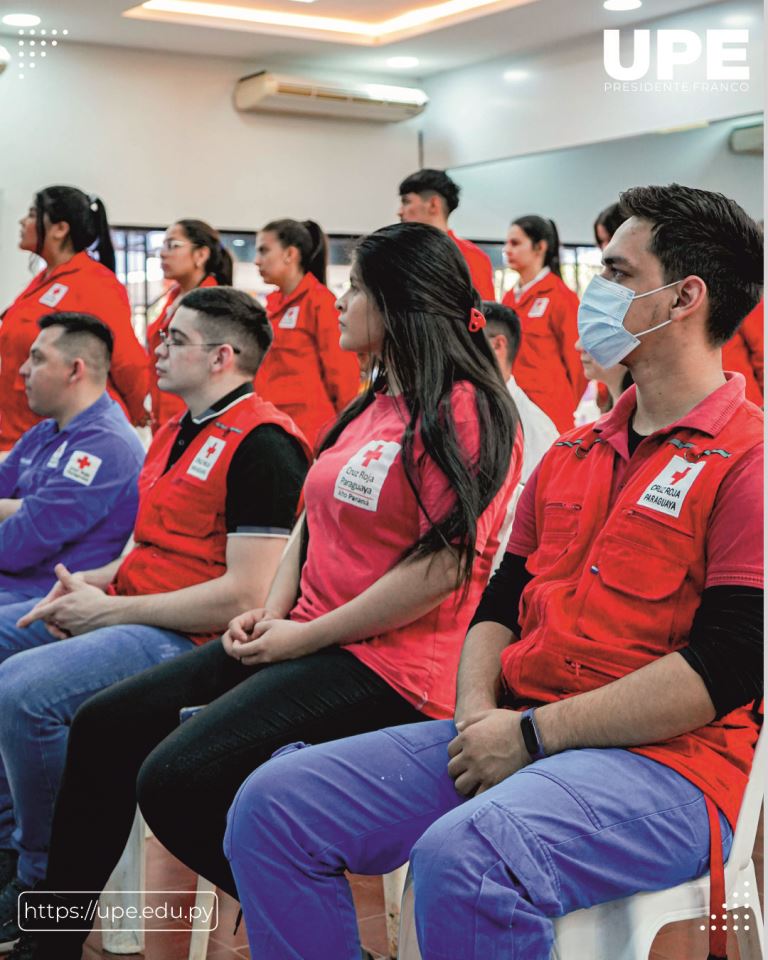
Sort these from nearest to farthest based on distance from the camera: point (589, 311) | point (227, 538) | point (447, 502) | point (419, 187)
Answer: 1. point (589, 311)
2. point (447, 502)
3. point (227, 538)
4. point (419, 187)

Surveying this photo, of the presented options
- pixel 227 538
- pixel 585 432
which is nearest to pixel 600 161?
pixel 227 538

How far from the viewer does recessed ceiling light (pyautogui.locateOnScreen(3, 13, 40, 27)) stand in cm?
659

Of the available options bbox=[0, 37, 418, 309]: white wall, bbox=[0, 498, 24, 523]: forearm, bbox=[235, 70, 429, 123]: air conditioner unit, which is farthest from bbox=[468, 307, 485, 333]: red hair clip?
bbox=[235, 70, 429, 123]: air conditioner unit

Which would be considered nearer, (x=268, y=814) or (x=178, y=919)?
(x=268, y=814)

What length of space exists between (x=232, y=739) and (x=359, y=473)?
490 millimetres

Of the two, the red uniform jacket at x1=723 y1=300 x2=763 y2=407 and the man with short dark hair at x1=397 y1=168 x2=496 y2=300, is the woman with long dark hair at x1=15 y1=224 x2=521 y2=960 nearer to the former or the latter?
the red uniform jacket at x1=723 y1=300 x2=763 y2=407

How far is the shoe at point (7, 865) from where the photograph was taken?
2494 mm

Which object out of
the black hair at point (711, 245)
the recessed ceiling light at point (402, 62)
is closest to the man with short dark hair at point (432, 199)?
the recessed ceiling light at point (402, 62)

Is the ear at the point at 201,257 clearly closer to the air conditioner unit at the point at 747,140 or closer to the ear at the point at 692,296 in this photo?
the air conditioner unit at the point at 747,140

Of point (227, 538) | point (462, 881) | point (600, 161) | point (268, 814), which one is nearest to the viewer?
point (462, 881)

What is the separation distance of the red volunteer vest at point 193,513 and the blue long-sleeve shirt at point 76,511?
274 mm

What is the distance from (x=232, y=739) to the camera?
1.92 m

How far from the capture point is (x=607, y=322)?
5.82 feet

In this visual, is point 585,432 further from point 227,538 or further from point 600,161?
point 600,161
